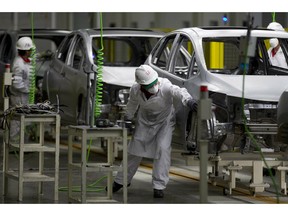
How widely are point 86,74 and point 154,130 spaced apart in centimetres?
369

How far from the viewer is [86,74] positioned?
14.9 m

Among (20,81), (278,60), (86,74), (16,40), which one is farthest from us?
(16,40)

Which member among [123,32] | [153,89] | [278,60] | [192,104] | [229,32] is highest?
[229,32]

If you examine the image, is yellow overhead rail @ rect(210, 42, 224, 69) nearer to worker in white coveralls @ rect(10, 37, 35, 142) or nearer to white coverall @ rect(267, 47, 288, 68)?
worker in white coveralls @ rect(10, 37, 35, 142)

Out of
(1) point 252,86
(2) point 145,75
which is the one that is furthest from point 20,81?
(2) point 145,75

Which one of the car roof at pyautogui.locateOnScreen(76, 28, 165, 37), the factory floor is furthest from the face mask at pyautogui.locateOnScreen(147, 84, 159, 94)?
the car roof at pyautogui.locateOnScreen(76, 28, 165, 37)

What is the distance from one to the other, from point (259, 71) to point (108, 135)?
143 inches

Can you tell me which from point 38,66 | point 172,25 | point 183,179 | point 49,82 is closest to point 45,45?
point 172,25

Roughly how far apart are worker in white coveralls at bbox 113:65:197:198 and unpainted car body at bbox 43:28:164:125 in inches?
116

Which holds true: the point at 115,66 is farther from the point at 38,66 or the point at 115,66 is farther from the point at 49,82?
the point at 38,66

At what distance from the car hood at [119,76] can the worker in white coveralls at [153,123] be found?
3.17 metres

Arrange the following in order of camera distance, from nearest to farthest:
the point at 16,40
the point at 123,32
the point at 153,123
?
the point at 153,123, the point at 123,32, the point at 16,40

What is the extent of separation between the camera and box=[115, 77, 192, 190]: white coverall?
11.2m

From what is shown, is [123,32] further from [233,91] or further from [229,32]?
[233,91]
